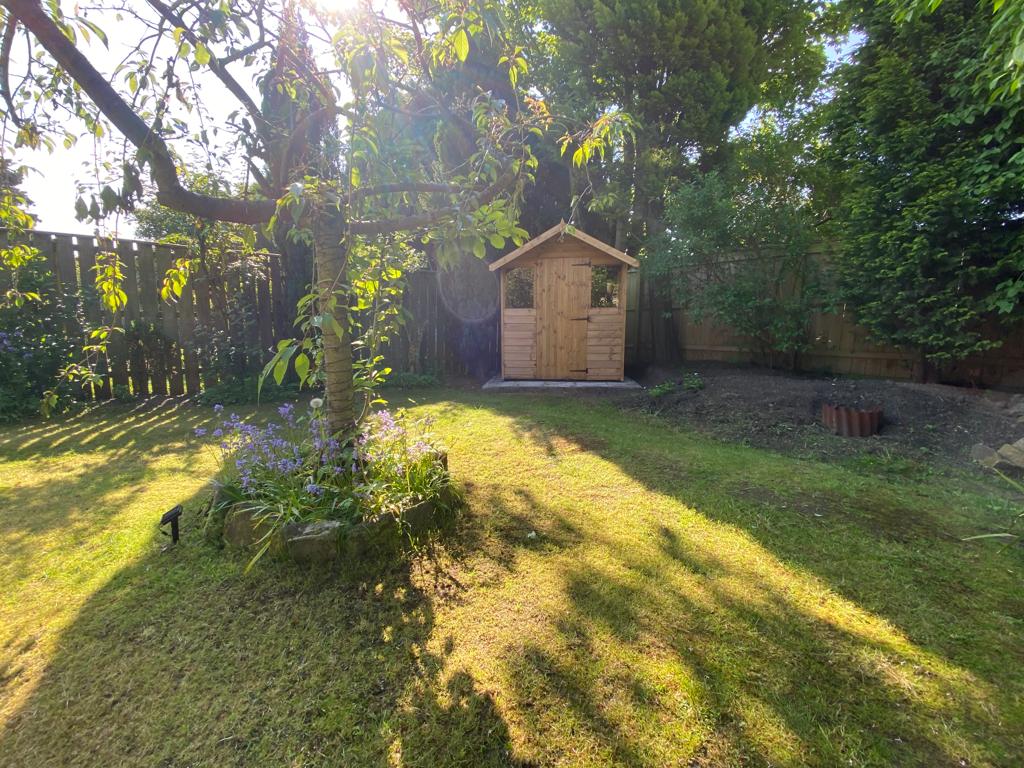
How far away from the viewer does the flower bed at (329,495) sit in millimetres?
2014

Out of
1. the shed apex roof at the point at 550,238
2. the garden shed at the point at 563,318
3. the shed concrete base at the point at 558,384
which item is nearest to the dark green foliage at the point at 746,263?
the shed apex roof at the point at 550,238

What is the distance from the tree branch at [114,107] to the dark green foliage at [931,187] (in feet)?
19.7

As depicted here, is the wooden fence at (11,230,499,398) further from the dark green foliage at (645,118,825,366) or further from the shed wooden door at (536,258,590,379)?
the dark green foliage at (645,118,825,366)

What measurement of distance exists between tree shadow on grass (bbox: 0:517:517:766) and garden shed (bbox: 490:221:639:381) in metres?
6.09

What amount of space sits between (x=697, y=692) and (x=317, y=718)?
1.19 m

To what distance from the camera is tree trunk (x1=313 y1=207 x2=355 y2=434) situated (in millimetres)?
1982

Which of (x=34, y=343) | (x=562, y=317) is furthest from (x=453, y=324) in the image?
(x=34, y=343)

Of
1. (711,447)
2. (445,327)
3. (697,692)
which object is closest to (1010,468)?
(711,447)

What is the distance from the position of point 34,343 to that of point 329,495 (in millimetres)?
4907

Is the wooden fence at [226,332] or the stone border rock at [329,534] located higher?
the wooden fence at [226,332]

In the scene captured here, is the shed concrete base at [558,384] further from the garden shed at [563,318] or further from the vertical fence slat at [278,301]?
the vertical fence slat at [278,301]

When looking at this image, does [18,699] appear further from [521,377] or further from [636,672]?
[521,377]

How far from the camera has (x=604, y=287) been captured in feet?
27.1

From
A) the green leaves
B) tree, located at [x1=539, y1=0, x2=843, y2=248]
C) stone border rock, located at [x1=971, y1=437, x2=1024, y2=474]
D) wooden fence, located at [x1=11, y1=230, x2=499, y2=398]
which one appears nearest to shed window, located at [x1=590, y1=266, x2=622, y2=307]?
tree, located at [x1=539, y1=0, x2=843, y2=248]
